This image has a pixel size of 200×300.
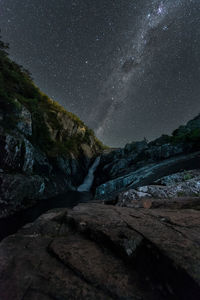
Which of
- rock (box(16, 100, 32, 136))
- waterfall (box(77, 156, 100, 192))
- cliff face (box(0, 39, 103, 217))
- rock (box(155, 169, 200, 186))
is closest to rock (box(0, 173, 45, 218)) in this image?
cliff face (box(0, 39, 103, 217))

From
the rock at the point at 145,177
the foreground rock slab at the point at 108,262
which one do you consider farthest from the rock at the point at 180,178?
the foreground rock slab at the point at 108,262

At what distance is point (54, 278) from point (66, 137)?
3583cm

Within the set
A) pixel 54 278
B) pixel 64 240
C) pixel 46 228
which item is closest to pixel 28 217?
pixel 46 228

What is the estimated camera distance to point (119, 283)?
1.55 m

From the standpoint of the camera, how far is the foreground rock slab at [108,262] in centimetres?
141

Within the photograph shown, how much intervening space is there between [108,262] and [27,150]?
1610 centimetres

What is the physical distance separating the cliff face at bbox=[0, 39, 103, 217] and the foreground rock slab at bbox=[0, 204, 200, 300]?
11075 mm

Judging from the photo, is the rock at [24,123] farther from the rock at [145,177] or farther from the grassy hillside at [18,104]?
the rock at [145,177]

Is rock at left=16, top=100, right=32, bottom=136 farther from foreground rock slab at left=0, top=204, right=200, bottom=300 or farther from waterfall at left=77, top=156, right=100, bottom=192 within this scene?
waterfall at left=77, top=156, right=100, bottom=192

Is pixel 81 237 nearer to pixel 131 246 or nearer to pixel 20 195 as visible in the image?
pixel 131 246

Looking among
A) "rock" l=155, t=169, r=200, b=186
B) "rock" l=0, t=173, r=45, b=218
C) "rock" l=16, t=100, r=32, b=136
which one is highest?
"rock" l=16, t=100, r=32, b=136

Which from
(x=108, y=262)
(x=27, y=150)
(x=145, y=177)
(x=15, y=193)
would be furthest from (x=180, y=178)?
(x=27, y=150)

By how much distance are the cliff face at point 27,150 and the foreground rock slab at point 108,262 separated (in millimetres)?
11075

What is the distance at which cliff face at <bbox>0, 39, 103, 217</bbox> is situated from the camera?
Answer: 1186cm
